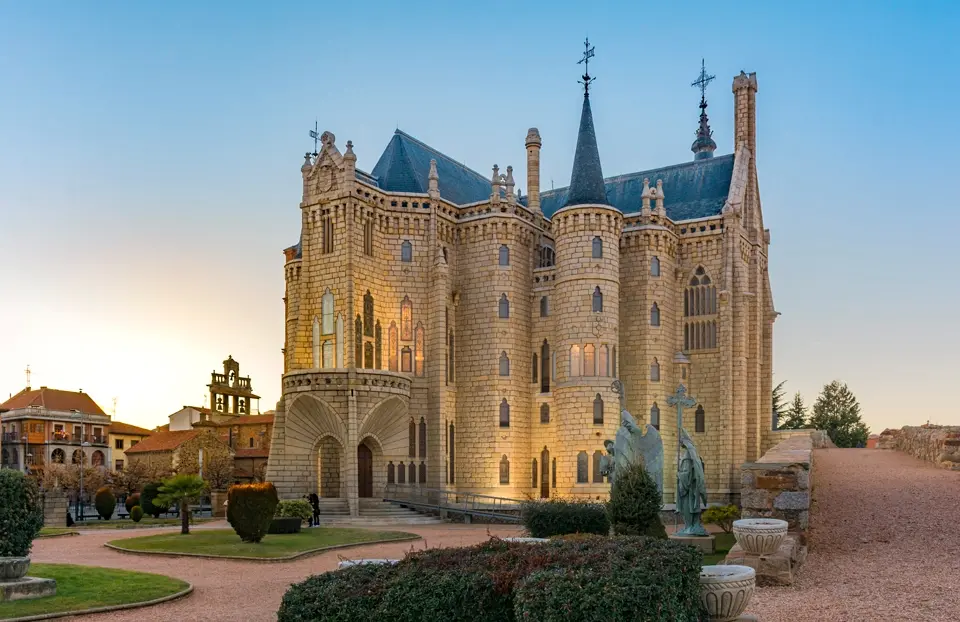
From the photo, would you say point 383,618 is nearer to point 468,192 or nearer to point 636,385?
point 636,385

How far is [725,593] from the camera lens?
8.70m

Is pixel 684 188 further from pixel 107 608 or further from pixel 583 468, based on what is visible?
pixel 107 608

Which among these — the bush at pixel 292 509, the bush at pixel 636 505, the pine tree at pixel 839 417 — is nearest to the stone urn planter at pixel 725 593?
the bush at pixel 636 505

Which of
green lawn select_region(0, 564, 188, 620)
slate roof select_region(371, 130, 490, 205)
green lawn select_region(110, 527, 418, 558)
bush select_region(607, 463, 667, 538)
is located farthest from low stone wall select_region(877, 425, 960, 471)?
slate roof select_region(371, 130, 490, 205)

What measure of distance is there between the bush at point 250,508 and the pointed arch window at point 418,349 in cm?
1936

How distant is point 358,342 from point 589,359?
1176 cm

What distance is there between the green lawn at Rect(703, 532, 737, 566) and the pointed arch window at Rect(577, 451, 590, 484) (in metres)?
18.0

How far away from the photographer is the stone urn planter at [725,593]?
8703mm

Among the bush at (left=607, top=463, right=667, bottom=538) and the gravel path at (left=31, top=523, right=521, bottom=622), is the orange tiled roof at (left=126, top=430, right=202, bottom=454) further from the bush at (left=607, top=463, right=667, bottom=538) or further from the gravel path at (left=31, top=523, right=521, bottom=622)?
the bush at (left=607, top=463, right=667, bottom=538)

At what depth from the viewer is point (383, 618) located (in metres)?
8.70

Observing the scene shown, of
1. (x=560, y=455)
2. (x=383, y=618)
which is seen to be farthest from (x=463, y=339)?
(x=383, y=618)

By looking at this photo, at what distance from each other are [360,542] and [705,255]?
29.6 metres

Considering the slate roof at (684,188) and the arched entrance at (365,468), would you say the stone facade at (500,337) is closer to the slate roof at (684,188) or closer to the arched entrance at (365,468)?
the arched entrance at (365,468)

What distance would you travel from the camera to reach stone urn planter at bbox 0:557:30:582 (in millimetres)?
14812
